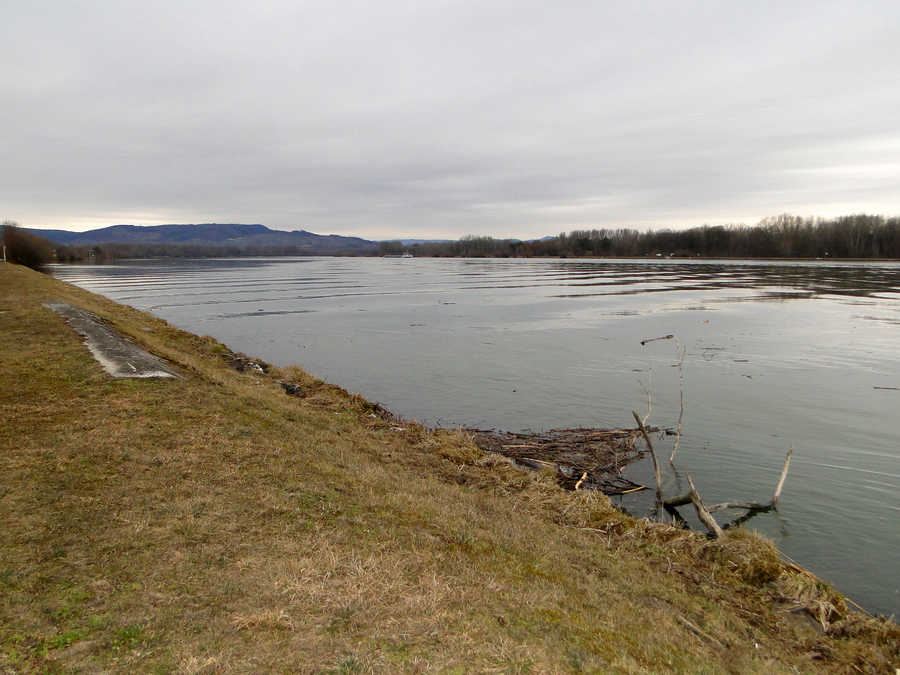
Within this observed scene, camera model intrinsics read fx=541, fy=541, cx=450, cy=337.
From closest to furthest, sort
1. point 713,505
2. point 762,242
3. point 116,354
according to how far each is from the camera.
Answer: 1. point 713,505
2. point 116,354
3. point 762,242

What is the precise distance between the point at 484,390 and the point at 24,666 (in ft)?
44.5

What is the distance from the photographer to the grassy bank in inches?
166

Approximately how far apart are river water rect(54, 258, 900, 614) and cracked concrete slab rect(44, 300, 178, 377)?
5879 mm

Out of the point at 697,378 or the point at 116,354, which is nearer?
the point at 116,354

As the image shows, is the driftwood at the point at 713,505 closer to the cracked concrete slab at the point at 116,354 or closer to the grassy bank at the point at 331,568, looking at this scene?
the grassy bank at the point at 331,568

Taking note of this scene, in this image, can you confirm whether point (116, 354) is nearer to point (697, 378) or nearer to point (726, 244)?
point (697, 378)

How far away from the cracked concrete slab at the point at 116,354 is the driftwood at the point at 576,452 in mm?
7388

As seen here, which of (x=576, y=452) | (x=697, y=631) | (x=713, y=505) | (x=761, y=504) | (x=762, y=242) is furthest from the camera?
(x=762, y=242)

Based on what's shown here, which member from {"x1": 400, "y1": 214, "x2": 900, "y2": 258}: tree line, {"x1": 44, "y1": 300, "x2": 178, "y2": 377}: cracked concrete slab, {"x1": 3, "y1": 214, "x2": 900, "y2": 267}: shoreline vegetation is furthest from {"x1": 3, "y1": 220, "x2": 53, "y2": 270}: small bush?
{"x1": 400, "y1": 214, "x2": 900, "y2": 258}: tree line

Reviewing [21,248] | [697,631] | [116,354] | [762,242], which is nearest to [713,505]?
[697,631]

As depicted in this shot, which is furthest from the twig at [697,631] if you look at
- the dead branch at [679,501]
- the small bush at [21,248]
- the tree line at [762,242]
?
the tree line at [762,242]

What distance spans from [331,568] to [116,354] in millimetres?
10669

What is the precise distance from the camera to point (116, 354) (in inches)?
517

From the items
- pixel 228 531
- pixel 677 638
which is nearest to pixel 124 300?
pixel 228 531
